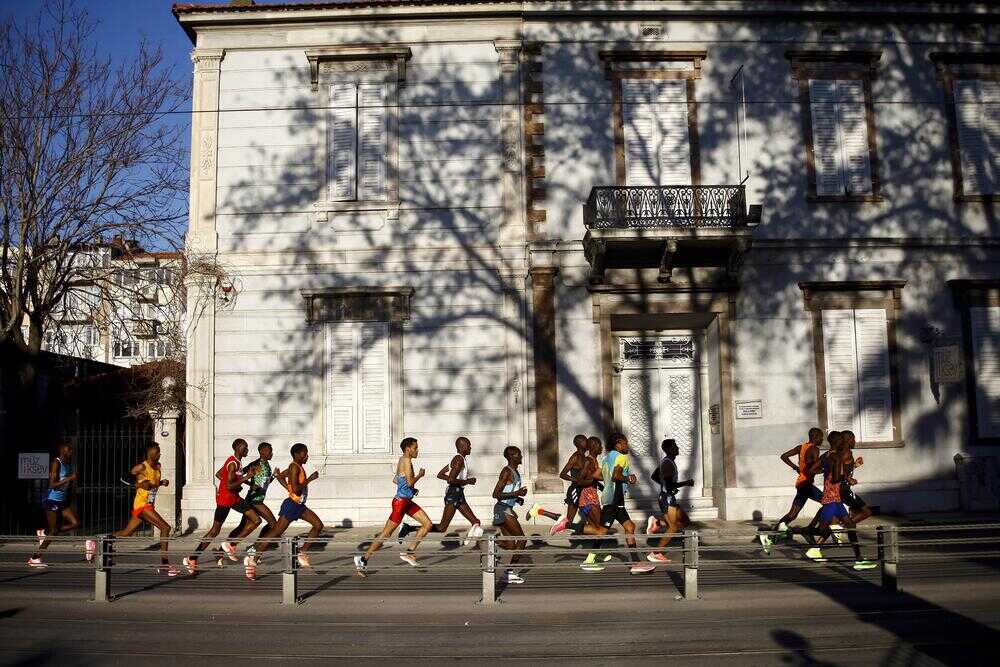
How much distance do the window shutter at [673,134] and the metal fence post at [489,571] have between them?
980cm

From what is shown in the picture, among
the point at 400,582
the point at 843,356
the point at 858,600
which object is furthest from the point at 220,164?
the point at 858,600

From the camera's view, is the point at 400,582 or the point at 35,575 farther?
the point at 35,575

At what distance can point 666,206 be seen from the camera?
17000 millimetres

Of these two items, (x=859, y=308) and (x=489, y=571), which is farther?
(x=859, y=308)

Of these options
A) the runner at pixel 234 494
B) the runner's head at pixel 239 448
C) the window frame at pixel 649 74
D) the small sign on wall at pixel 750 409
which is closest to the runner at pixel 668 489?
the small sign on wall at pixel 750 409

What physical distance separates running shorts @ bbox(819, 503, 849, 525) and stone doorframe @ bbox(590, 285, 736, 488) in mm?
4893

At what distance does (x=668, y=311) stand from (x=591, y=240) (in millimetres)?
2088

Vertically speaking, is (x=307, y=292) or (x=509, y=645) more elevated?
(x=307, y=292)

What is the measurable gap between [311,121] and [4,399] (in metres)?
8.00

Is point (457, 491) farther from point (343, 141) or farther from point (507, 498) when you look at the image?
point (343, 141)

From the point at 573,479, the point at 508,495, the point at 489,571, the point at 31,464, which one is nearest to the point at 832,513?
the point at 573,479

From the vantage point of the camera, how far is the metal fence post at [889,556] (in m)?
10.4

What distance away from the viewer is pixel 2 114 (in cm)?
1780

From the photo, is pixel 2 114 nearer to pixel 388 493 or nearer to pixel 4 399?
pixel 4 399
